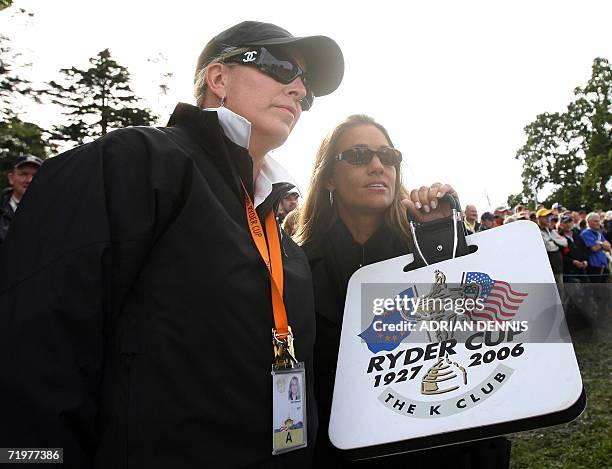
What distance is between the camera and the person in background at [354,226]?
175 centimetres

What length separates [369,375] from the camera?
4.97 ft

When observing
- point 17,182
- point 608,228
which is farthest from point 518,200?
point 17,182

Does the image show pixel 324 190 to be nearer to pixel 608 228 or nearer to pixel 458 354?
pixel 458 354

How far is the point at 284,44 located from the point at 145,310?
1022 mm

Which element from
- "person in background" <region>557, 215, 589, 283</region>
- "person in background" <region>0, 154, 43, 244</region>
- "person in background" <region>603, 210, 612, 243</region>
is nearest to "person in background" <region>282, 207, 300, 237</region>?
"person in background" <region>0, 154, 43, 244</region>

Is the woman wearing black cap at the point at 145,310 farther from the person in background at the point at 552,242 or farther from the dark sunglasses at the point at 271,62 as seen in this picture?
the person in background at the point at 552,242

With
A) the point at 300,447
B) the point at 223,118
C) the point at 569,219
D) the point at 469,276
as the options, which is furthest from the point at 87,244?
the point at 569,219

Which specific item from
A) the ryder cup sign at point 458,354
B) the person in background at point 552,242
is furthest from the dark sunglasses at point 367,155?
the person in background at point 552,242

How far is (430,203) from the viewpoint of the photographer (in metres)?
1.96

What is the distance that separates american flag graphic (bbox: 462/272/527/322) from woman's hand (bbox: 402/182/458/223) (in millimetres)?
494

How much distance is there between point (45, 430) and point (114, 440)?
0.15 m

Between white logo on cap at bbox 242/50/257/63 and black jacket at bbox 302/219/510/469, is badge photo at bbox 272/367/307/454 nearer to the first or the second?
black jacket at bbox 302/219/510/469

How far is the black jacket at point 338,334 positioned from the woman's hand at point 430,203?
0.54ft

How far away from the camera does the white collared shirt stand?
1479mm
